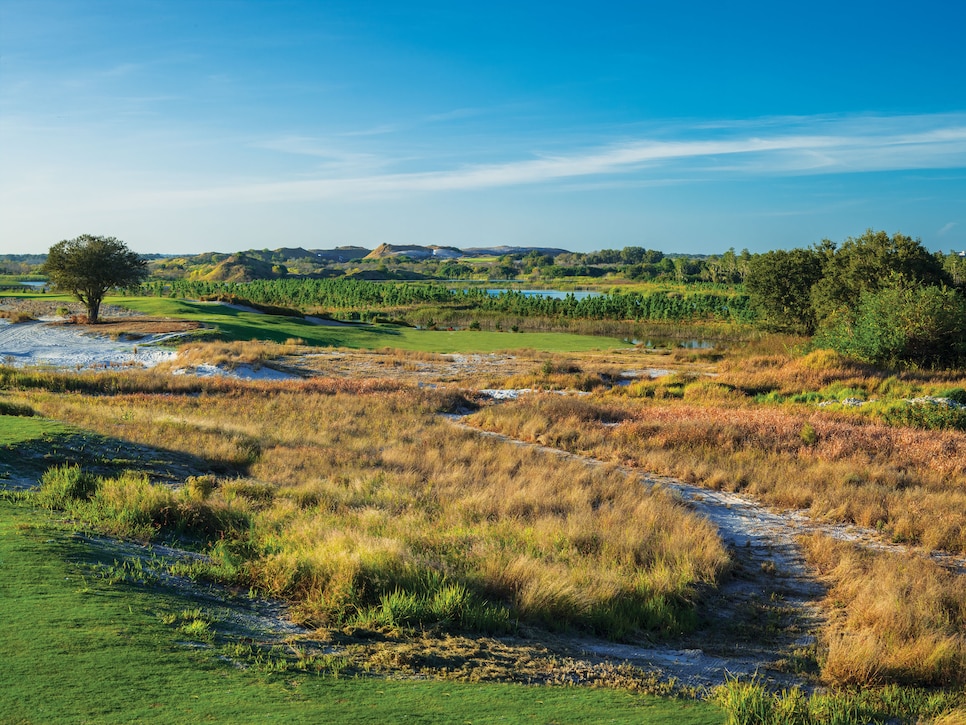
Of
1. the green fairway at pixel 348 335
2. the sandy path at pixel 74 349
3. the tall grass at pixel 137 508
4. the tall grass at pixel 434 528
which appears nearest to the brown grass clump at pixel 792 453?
the tall grass at pixel 434 528

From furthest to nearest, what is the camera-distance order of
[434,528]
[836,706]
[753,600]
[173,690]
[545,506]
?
[545,506]
[434,528]
[753,600]
[836,706]
[173,690]

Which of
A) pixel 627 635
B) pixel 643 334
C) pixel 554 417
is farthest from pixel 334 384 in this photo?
pixel 643 334

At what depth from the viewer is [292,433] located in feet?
61.3

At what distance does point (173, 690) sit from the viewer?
4867 mm

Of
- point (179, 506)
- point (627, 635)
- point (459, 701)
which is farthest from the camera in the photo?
point (179, 506)

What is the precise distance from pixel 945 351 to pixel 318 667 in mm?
34683

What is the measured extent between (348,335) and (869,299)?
122ft

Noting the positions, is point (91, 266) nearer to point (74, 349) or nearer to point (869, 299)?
point (74, 349)

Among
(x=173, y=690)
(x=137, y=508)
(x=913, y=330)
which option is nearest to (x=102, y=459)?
(x=137, y=508)

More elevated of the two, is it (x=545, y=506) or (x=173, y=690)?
(x=173, y=690)

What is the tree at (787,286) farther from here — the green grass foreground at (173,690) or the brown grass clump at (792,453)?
the green grass foreground at (173,690)

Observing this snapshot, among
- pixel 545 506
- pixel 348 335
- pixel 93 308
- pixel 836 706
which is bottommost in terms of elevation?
pixel 545 506

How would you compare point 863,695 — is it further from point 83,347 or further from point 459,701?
point 83,347

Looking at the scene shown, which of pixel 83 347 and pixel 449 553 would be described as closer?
pixel 449 553
